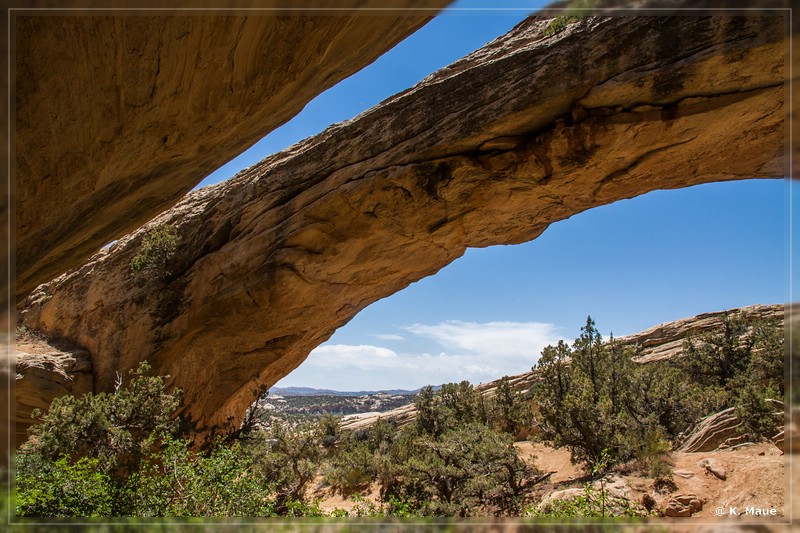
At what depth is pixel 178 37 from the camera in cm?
582

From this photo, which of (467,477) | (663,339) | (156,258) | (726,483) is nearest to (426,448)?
(467,477)

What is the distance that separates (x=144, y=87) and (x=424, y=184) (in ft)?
23.9

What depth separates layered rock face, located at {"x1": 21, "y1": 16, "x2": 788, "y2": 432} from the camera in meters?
9.30

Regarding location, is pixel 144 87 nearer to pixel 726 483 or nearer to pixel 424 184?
pixel 424 184

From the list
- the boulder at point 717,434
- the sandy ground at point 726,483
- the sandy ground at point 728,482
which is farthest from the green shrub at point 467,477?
the boulder at point 717,434

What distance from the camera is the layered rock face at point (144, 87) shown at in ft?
17.8

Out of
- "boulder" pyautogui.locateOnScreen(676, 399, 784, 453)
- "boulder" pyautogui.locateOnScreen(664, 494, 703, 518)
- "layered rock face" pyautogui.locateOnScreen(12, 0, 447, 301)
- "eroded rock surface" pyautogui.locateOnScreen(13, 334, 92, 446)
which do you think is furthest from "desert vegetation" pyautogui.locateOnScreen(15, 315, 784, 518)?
"layered rock face" pyautogui.locateOnScreen(12, 0, 447, 301)

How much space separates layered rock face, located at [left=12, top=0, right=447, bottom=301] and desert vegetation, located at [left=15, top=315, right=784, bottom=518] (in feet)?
14.6

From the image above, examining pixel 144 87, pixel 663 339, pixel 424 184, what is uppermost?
pixel 424 184

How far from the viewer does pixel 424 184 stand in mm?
12062

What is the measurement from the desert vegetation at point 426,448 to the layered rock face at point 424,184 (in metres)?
2.68

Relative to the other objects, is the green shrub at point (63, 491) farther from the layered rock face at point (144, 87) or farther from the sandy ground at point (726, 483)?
the sandy ground at point (726, 483)

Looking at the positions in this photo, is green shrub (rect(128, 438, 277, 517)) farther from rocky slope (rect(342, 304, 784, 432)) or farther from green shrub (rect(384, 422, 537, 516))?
rocky slope (rect(342, 304, 784, 432))

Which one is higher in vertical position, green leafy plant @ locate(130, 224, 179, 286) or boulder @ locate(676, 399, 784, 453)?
green leafy plant @ locate(130, 224, 179, 286)
